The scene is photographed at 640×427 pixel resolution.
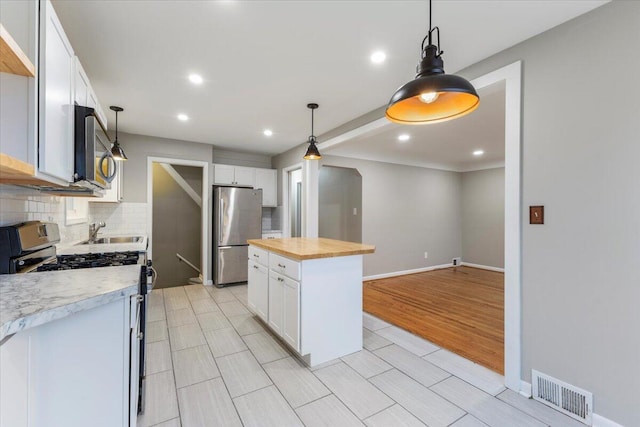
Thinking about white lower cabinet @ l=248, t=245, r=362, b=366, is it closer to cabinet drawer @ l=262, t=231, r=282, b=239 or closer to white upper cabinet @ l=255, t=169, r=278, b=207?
cabinet drawer @ l=262, t=231, r=282, b=239

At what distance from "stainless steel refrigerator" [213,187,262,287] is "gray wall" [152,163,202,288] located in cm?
121

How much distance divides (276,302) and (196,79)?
7.19ft

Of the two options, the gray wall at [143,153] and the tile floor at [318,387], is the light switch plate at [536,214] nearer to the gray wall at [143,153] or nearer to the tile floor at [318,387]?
the tile floor at [318,387]

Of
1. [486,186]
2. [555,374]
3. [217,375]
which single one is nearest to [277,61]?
[217,375]

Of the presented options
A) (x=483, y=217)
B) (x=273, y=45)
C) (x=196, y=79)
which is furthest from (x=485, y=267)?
(x=196, y=79)

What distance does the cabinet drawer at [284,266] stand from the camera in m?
2.22

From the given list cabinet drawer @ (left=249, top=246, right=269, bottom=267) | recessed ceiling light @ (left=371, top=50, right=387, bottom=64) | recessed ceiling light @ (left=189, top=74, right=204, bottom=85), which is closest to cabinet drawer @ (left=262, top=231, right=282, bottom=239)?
cabinet drawer @ (left=249, top=246, right=269, bottom=267)

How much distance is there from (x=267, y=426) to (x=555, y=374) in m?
1.81

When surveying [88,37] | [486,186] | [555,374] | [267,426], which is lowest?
[267,426]

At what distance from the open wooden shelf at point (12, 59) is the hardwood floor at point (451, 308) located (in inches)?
126

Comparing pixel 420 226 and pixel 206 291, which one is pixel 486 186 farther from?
pixel 206 291

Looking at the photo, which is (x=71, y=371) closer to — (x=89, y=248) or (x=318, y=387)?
(x=318, y=387)

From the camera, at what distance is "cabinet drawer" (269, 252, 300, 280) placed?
2.22m

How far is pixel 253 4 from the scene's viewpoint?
1608mm
